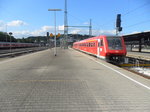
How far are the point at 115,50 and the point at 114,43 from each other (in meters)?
0.93

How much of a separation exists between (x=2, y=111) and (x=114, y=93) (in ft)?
12.0

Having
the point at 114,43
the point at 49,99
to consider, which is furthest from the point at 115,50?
the point at 49,99

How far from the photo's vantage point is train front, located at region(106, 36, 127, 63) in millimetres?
15688

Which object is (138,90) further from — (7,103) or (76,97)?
(7,103)

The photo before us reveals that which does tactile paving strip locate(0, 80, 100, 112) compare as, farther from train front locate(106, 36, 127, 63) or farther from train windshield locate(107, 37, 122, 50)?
train windshield locate(107, 37, 122, 50)

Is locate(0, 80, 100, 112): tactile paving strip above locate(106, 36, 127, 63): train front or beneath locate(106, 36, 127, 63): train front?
beneath

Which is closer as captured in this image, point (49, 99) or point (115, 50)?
point (49, 99)

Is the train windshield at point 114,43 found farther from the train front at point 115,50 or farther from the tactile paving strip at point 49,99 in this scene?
the tactile paving strip at point 49,99

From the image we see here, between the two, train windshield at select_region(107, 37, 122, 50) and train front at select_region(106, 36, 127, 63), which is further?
train windshield at select_region(107, 37, 122, 50)

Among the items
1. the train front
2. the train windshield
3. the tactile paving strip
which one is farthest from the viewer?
the train windshield

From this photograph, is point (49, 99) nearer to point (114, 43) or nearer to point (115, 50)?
point (115, 50)

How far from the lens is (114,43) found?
16.2 metres

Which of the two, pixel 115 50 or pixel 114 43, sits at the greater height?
pixel 114 43

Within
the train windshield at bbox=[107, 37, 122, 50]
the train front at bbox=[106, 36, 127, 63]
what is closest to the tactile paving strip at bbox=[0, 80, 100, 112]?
the train front at bbox=[106, 36, 127, 63]
